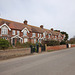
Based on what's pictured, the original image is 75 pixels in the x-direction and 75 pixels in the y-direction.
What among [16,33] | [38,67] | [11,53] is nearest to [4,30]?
[16,33]

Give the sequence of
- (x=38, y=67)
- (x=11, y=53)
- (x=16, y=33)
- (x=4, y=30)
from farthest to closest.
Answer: (x=16, y=33) → (x=4, y=30) → (x=11, y=53) → (x=38, y=67)

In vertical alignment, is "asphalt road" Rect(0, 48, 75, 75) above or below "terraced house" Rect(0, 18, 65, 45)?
below

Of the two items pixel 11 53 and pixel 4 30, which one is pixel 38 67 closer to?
pixel 11 53

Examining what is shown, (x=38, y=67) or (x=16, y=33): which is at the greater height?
(x=16, y=33)

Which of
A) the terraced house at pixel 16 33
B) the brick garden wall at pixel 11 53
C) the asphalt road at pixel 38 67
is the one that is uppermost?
the terraced house at pixel 16 33

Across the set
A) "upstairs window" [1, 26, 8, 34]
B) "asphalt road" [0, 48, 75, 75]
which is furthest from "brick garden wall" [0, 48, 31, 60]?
"upstairs window" [1, 26, 8, 34]

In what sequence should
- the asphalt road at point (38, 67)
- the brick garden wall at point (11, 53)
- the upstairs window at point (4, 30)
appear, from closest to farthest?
the asphalt road at point (38, 67)
the brick garden wall at point (11, 53)
the upstairs window at point (4, 30)

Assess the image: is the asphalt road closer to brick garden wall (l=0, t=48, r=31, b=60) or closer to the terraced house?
brick garden wall (l=0, t=48, r=31, b=60)

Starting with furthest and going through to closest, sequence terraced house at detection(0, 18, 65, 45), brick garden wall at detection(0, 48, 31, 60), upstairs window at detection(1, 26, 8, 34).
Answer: terraced house at detection(0, 18, 65, 45) < upstairs window at detection(1, 26, 8, 34) < brick garden wall at detection(0, 48, 31, 60)

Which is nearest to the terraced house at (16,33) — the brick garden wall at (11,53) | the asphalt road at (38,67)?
the brick garden wall at (11,53)

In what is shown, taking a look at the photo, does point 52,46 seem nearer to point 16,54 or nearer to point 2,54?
point 16,54

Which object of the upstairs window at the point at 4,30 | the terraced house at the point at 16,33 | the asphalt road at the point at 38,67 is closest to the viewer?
the asphalt road at the point at 38,67

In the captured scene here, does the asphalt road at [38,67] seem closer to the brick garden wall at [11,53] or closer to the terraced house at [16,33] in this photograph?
the brick garden wall at [11,53]

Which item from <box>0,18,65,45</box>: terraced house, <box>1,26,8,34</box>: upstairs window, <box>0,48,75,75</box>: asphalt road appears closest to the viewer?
<box>0,48,75,75</box>: asphalt road
